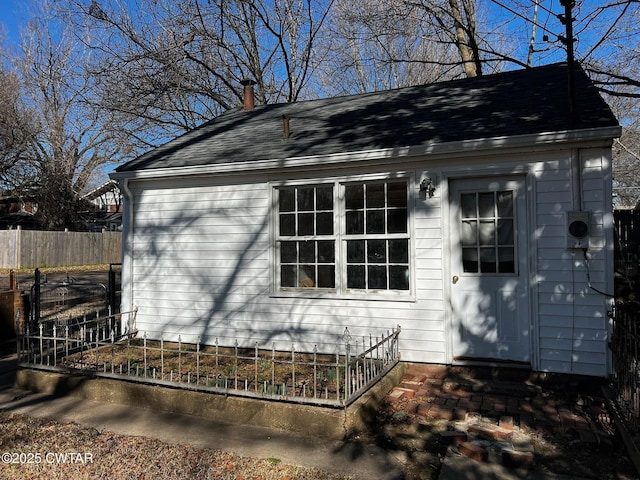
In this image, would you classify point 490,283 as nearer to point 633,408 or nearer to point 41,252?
point 633,408

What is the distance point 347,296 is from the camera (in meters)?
6.27

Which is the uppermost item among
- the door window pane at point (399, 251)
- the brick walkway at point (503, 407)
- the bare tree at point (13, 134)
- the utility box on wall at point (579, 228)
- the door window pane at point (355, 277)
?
the bare tree at point (13, 134)

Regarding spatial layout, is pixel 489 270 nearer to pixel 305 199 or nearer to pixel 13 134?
pixel 305 199

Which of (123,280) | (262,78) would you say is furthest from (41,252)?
(123,280)

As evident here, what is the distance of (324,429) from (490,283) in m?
2.73

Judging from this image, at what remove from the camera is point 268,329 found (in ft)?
22.1

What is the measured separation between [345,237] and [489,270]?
1867mm

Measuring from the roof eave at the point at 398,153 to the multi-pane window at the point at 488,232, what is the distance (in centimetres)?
59

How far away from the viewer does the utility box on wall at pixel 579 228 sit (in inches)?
201

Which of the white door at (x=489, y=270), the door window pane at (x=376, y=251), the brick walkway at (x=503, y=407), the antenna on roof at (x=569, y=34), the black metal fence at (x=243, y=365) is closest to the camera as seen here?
the brick walkway at (x=503, y=407)

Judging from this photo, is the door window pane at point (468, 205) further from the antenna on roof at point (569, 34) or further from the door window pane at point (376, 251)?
the antenna on roof at point (569, 34)

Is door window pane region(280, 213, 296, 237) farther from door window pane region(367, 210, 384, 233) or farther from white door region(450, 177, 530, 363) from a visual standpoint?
white door region(450, 177, 530, 363)

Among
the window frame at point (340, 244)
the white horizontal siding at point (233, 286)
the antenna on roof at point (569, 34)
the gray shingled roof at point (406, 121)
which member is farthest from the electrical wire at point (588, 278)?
the window frame at point (340, 244)

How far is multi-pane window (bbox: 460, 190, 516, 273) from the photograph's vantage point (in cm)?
564
